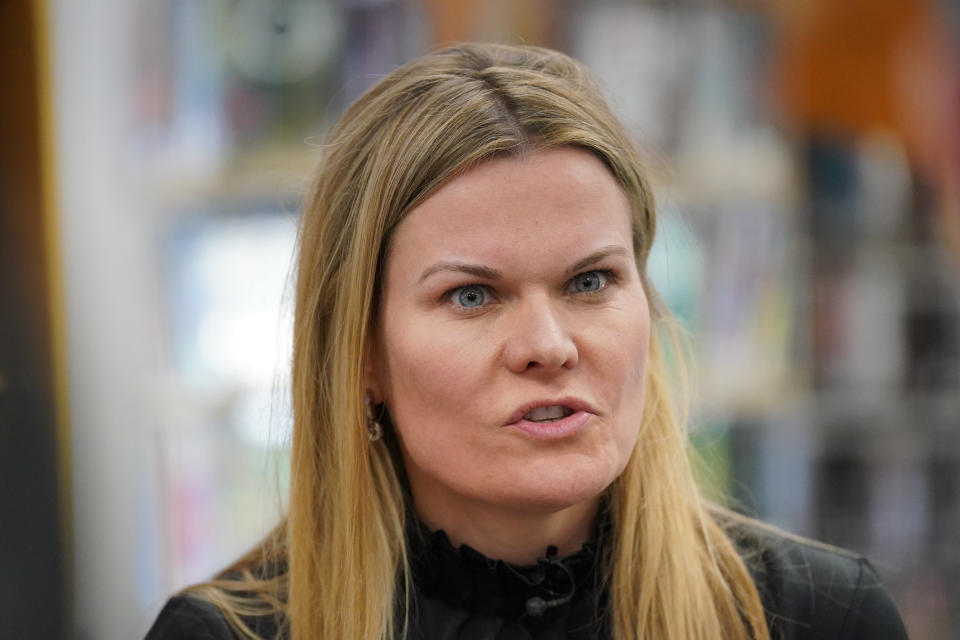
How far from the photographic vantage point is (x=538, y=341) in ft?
4.15

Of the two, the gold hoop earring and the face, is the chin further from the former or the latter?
the gold hoop earring

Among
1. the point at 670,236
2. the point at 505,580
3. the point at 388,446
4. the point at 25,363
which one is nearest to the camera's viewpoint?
the point at 505,580

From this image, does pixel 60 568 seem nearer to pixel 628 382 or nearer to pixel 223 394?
pixel 223 394

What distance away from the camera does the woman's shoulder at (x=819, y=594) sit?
146cm

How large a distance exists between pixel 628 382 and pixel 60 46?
153 cm

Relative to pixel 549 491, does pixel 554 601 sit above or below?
below

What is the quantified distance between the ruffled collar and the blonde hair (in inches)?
1.3

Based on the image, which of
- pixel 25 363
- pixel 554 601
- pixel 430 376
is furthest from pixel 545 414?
pixel 25 363

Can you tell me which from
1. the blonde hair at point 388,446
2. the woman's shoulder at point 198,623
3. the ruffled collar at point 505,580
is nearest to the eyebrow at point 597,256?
the blonde hair at point 388,446

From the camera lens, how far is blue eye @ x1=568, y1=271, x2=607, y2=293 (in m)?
1.34

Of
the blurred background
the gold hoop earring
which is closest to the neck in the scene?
the gold hoop earring

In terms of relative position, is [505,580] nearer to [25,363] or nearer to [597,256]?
[597,256]

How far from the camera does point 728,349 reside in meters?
2.57

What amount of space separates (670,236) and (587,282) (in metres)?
1.22
